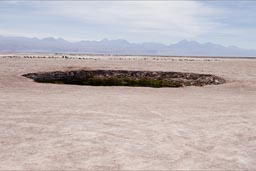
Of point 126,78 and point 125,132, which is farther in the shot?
point 126,78

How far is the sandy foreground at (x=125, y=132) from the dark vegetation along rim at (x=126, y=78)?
1115 centimetres

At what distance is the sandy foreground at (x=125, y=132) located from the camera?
10953mm

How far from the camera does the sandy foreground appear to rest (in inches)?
431

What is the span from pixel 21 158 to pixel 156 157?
11.1 feet

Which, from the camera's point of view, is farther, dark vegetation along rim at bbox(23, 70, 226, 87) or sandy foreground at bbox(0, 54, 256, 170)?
dark vegetation along rim at bbox(23, 70, 226, 87)

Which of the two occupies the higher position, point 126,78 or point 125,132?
point 126,78

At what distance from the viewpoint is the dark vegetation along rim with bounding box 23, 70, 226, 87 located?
1431 inches

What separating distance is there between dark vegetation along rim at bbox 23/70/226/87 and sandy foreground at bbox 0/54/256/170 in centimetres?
1115

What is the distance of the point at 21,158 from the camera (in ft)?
36.1

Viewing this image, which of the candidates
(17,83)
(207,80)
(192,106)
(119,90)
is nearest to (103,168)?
(192,106)

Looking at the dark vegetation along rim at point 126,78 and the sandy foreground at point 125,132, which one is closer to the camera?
the sandy foreground at point 125,132

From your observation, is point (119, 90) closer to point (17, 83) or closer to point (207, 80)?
point (17, 83)

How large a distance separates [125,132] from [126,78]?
2458 centimetres

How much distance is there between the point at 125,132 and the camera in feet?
46.7
